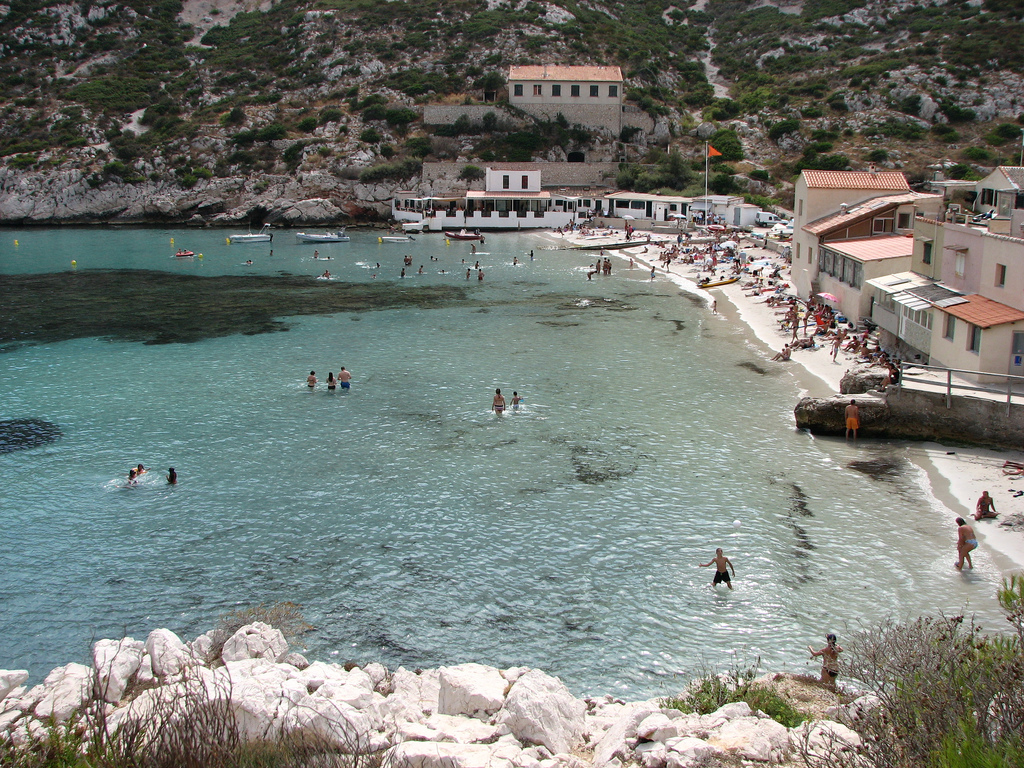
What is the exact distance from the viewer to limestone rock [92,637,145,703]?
12.8 meters

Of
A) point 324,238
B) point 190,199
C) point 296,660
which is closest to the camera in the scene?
point 296,660

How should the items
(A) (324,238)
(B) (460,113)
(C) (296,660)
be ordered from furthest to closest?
(B) (460,113) → (A) (324,238) → (C) (296,660)

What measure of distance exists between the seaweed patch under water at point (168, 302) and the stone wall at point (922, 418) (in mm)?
29217

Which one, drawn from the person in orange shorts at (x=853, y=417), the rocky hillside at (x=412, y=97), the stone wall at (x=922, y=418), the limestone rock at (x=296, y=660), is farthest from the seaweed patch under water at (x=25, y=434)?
the rocky hillside at (x=412, y=97)

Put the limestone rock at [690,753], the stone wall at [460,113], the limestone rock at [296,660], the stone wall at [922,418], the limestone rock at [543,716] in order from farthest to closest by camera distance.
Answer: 1. the stone wall at [460,113]
2. the stone wall at [922,418]
3. the limestone rock at [296,660]
4. the limestone rock at [543,716]
5. the limestone rock at [690,753]

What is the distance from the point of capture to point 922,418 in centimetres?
2564

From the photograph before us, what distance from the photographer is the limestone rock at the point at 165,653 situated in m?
13.4

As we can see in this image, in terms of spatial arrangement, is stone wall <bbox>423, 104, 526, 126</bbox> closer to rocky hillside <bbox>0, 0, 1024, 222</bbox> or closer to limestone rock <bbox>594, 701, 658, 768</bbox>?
rocky hillside <bbox>0, 0, 1024, 222</bbox>

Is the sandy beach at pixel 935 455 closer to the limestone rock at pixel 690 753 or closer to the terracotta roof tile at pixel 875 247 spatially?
the terracotta roof tile at pixel 875 247

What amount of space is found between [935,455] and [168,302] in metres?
45.9

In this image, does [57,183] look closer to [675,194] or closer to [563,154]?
[563,154]

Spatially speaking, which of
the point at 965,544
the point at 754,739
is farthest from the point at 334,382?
the point at 754,739

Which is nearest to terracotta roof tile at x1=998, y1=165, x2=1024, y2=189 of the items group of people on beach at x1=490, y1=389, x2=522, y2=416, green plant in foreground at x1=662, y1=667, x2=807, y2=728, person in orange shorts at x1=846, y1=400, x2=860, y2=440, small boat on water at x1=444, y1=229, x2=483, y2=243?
person in orange shorts at x1=846, y1=400, x2=860, y2=440

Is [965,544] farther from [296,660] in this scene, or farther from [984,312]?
[296,660]
